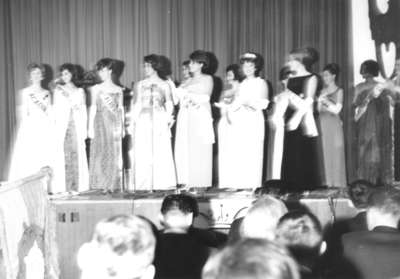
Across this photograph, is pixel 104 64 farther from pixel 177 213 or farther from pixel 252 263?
pixel 252 263

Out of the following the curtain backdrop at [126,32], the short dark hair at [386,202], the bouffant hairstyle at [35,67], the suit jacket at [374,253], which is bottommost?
the suit jacket at [374,253]

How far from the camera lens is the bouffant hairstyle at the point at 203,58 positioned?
265 inches

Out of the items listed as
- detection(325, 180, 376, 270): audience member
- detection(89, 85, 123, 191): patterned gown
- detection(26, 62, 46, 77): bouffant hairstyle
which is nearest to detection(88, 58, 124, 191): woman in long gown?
detection(89, 85, 123, 191): patterned gown

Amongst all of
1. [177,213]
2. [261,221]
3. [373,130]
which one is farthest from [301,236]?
[373,130]

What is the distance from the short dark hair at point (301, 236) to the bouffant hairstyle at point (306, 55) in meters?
5.10

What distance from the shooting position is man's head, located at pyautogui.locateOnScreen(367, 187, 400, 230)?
2.46m

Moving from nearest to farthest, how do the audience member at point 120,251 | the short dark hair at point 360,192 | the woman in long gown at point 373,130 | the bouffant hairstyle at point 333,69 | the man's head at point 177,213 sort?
the audience member at point 120,251, the man's head at point 177,213, the short dark hair at point 360,192, the woman in long gown at point 373,130, the bouffant hairstyle at point 333,69

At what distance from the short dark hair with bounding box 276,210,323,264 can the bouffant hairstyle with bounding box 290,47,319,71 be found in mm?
5103

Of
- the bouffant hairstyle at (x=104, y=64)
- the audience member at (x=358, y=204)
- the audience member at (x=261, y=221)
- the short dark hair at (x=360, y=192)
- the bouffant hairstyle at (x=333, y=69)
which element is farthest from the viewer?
the bouffant hairstyle at (x=333, y=69)

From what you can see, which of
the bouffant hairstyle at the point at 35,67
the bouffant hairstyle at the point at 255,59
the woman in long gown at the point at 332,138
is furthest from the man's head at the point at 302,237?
the bouffant hairstyle at the point at 35,67

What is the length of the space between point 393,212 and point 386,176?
435 centimetres

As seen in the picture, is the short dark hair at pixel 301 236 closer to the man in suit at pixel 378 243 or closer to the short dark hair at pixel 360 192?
the man in suit at pixel 378 243

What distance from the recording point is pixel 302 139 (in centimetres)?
651

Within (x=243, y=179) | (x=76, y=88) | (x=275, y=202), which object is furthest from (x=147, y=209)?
(x=275, y=202)
